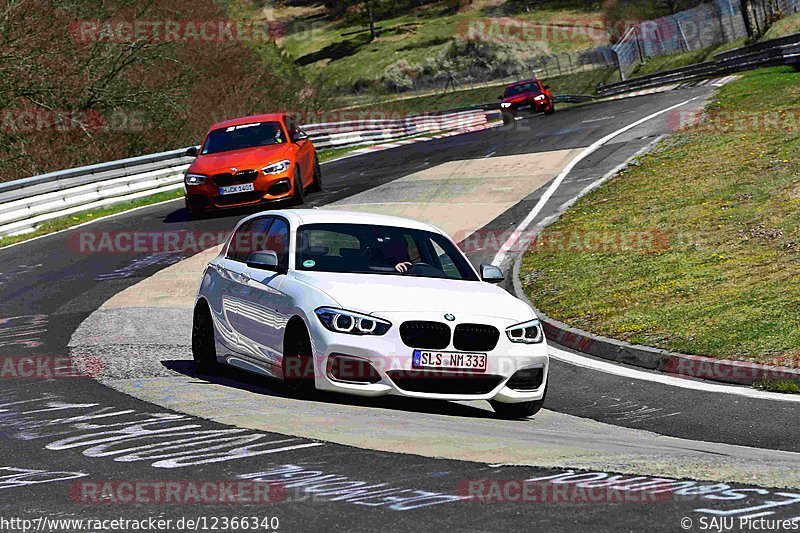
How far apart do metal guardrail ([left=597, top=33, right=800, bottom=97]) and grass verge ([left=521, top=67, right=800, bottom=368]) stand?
66.1 feet

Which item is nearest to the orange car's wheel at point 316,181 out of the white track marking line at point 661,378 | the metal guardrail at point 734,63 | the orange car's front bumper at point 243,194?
the orange car's front bumper at point 243,194

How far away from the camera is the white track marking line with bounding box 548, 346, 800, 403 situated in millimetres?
10492

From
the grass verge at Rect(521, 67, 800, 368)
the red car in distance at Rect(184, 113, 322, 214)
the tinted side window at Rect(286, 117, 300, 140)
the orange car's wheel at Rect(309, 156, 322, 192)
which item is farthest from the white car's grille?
the orange car's wheel at Rect(309, 156, 322, 192)

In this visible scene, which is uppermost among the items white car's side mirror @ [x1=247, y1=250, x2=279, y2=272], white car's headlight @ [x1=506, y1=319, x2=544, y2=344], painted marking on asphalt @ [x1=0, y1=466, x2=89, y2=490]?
white car's side mirror @ [x1=247, y1=250, x2=279, y2=272]

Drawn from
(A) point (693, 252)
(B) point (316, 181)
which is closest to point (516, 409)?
(A) point (693, 252)

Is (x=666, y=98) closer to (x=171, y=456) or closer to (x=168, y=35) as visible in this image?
(x=168, y=35)

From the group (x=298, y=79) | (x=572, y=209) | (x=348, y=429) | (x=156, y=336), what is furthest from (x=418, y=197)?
(x=298, y=79)

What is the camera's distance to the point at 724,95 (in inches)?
1444

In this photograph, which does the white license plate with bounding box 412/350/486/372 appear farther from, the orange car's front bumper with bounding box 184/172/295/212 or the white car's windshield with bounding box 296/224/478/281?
the orange car's front bumper with bounding box 184/172/295/212

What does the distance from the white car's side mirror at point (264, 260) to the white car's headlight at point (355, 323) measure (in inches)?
48.5

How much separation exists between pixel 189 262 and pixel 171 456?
13126 mm

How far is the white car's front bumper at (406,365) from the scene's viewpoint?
8945 millimetres

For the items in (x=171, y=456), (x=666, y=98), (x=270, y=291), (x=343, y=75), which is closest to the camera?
(x=171, y=456)

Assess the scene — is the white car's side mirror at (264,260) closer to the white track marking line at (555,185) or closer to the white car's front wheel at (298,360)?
the white car's front wheel at (298,360)
